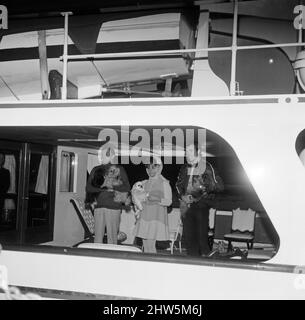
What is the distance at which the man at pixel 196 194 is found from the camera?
4121 millimetres

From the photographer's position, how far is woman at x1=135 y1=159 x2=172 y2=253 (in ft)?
13.7

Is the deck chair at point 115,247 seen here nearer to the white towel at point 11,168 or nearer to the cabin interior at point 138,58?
the cabin interior at point 138,58

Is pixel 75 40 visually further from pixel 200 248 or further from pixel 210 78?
pixel 200 248

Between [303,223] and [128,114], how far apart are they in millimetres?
1561

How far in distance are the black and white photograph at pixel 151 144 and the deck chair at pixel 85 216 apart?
3cm

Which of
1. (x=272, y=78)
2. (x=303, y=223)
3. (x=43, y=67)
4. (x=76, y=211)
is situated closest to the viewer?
(x=303, y=223)

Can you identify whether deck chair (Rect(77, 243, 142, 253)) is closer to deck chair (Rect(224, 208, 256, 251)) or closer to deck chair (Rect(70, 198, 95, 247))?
deck chair (Rect(70, 198, 95, 247))

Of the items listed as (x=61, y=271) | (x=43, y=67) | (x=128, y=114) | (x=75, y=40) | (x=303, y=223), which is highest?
(x=75, y=40)

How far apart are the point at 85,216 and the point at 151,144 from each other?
1743 millimetres

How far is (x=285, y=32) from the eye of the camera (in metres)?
4.01

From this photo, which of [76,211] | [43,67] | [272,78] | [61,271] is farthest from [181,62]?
[76,211]

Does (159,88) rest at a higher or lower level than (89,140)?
higher

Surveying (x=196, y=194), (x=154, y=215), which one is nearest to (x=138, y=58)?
(x=196, y=194)

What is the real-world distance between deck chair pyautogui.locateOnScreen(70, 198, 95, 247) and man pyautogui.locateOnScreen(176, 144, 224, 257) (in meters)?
2.37
